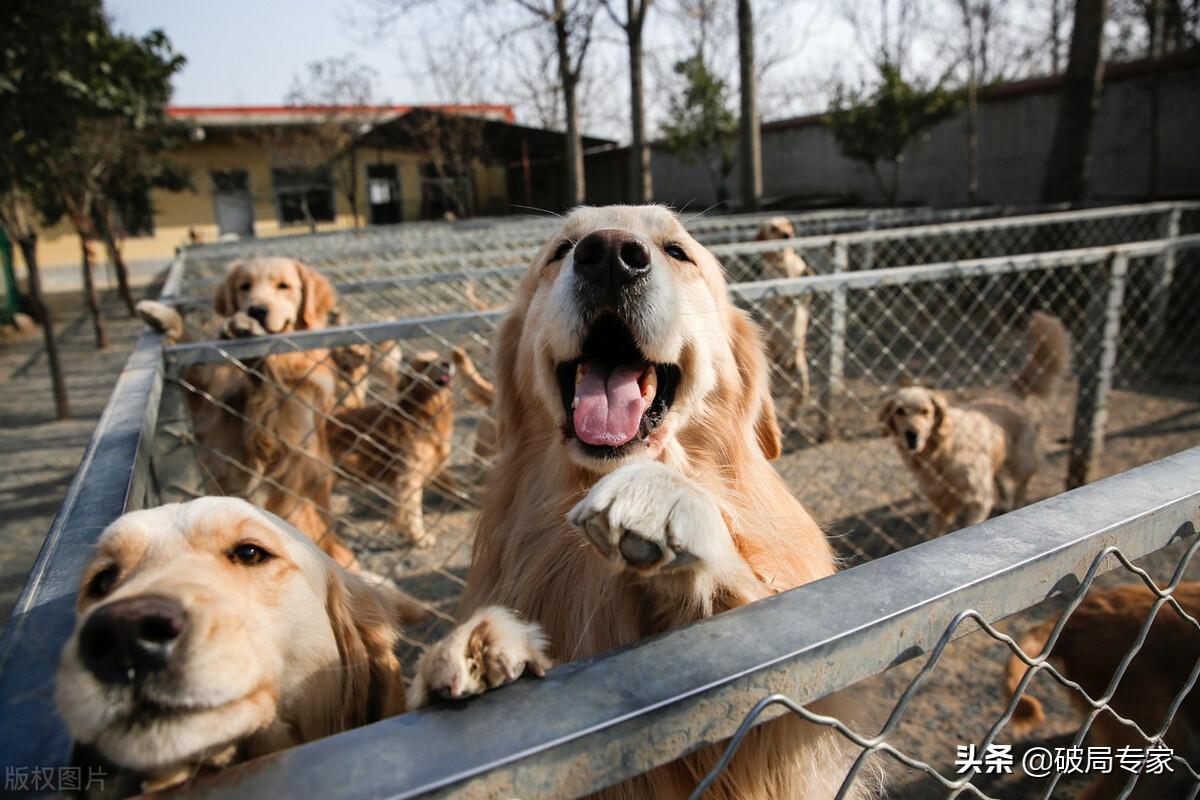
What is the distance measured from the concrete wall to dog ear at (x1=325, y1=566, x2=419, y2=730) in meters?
8.29

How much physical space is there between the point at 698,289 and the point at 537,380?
534mm

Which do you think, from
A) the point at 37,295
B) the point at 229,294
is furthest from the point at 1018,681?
the point at 37,295

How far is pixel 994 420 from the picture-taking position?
4578mm

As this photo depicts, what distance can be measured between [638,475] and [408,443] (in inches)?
162

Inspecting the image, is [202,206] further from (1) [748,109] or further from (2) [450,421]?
(2) [450,421]

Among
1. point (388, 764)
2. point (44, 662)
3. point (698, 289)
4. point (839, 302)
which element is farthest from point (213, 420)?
point (839, 302)

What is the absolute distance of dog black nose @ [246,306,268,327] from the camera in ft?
12.4

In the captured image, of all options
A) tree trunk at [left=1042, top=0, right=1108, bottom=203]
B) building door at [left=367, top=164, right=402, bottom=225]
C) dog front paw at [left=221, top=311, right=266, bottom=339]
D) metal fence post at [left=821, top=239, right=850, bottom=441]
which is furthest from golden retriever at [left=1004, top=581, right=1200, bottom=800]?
building door at [left=367, top=164, right=402, bottom=225]

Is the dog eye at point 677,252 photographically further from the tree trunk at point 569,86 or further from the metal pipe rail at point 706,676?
the tree trunk at point 569,86

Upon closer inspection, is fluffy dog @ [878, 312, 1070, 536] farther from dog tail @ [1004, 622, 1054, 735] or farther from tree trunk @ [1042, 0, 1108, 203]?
tree trunk @ [1042, 0, 1108, 203]

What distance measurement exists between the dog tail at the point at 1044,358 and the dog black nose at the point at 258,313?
5.16 metres

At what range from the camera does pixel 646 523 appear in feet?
3.57

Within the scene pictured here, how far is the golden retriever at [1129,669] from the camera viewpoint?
2193 mm

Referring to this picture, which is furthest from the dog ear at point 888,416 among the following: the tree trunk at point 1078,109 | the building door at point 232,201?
the building door at point 232,201
